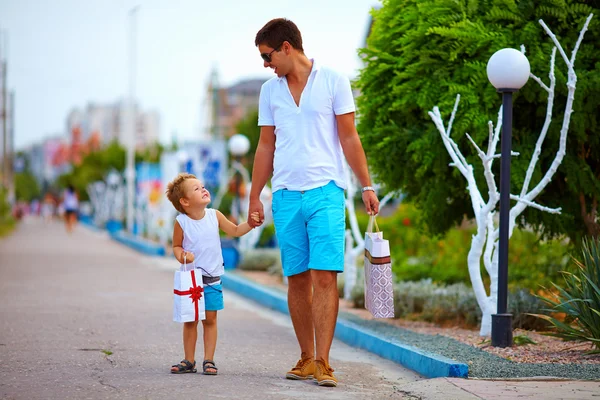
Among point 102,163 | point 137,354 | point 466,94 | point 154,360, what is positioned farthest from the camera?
point 102,163

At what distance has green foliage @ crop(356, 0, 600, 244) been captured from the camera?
→ 8.76 metres

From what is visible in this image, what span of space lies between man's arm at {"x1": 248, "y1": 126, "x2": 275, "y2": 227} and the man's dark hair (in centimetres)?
54

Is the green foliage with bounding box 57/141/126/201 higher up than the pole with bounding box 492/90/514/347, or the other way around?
the green foliage with bounding box 57/141/126/201

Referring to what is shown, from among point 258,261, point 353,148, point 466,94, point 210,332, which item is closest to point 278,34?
point 353,148

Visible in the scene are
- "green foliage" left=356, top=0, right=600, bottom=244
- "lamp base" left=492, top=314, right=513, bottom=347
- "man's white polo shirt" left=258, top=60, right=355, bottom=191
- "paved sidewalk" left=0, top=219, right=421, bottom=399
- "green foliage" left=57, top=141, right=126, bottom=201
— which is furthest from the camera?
"green foliage" left=57, top=141, right=126, bottom=201

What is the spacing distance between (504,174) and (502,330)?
1.13 m

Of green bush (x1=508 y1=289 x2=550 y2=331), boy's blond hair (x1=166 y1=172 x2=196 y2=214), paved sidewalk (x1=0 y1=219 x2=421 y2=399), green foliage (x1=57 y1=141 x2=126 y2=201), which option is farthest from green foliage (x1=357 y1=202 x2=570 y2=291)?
green foliage (x1=57 y1=141 x2=126 y2=201)

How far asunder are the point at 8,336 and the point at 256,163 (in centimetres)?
311

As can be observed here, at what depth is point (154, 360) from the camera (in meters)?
7.24

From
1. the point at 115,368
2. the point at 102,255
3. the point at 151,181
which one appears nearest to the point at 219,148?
the point at 102,255

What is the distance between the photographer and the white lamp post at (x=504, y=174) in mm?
7613

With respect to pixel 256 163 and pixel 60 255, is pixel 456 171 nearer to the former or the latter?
pixel 256 163

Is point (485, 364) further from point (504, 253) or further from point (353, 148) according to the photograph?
point (353, 148)

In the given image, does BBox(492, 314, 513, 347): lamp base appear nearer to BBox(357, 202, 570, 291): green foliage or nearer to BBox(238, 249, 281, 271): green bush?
BBox(357, 202, 570, 291): green foliage
